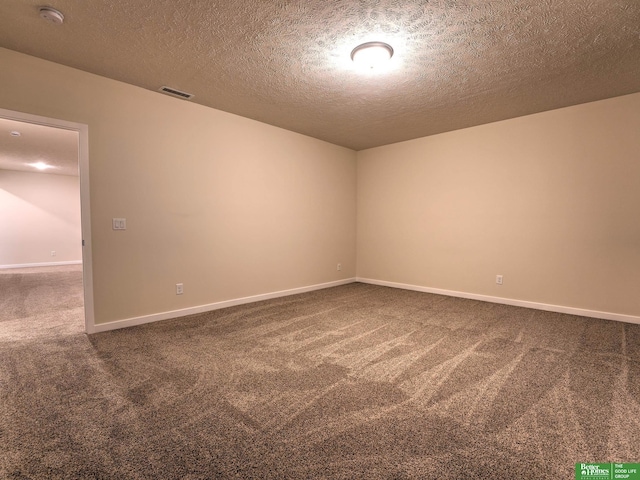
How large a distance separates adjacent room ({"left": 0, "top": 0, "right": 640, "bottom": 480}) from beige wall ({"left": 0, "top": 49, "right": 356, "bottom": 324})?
0.09 ft

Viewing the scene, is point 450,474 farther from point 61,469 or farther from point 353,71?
point 353,71

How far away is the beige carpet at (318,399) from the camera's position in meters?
1.44

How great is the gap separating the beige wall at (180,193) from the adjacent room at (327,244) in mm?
28

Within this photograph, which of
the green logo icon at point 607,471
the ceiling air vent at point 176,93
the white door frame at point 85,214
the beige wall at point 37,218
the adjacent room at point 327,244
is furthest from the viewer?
the beige wall at point 37,218

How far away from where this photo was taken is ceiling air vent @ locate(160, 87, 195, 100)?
341 centimetres

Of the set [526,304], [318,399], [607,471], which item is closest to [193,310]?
[318,399]

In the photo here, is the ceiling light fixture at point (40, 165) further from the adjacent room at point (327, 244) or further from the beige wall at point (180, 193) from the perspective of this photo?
the beige wall at point (180, 193)

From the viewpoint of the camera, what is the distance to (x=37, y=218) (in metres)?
8.51

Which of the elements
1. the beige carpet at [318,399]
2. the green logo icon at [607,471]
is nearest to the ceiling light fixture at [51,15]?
the beige carpet at [318,399]

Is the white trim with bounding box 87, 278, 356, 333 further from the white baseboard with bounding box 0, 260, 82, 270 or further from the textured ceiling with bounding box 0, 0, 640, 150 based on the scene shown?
the white baseboard with bounding box 0, 260, 82, 270

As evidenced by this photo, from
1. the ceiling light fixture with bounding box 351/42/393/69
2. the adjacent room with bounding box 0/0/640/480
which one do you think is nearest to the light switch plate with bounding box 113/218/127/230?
the adjacent room with bounding box 0/0/640/480

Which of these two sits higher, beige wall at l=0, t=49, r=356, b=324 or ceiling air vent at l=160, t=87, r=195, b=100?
ceiling air vent at l=160, t=87, r=195, b=100

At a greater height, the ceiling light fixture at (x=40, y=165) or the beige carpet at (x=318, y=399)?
the ceiling light fixture at (x=40, y=165)

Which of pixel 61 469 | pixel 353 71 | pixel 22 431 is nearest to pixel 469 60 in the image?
pixel 353 71
